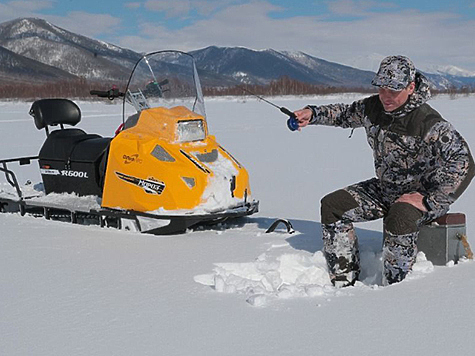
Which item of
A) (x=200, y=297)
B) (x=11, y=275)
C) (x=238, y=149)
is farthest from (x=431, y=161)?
(x=238, y=149)

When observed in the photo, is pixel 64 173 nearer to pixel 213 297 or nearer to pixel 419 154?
pixel 213 297

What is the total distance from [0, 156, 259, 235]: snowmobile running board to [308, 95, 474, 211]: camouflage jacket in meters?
1.30

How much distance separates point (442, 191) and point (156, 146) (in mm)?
2016

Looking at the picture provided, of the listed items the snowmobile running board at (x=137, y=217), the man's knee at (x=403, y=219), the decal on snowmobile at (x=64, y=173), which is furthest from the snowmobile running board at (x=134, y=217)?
the man's knee at (x=403, y=219)

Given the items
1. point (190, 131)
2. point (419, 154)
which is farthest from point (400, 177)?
point (190, 131)

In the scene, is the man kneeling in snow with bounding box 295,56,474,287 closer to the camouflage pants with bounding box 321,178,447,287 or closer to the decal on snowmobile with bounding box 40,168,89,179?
the camouflage pants with bounding box 321,178,447,287

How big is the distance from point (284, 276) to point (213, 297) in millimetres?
520

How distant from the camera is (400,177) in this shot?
299 cm

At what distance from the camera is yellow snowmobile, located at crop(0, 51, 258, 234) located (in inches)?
155

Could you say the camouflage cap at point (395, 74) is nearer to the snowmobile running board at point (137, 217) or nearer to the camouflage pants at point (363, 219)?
the camouflage pants at point (363, 219)

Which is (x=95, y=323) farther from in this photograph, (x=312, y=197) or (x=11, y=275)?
(x=312, y=197)

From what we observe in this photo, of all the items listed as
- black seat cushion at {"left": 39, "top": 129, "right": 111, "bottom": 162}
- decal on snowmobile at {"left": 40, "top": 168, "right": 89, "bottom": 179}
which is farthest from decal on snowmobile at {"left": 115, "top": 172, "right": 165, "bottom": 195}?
decal on snowmobile at {"left": 40, "top": 168, "right": 89, "bottom": 179}

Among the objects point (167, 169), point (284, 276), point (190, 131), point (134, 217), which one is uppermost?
point (190, 131)

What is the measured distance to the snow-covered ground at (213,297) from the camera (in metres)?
2.16
